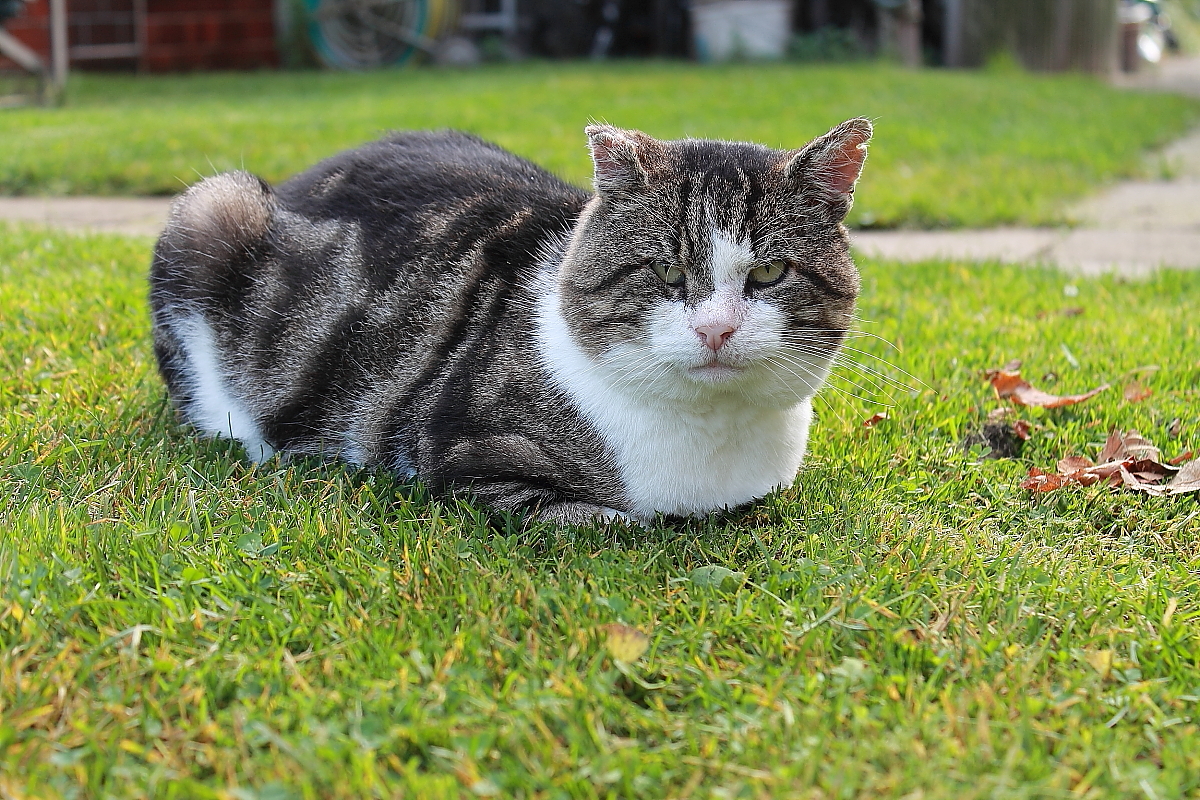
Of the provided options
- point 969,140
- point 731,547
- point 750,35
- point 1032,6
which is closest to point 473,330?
point 731,547

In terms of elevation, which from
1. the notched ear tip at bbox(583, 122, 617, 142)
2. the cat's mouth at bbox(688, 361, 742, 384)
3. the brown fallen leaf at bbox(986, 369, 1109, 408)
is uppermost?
the notched ear tip at bbox(583, 122, 617, 142)

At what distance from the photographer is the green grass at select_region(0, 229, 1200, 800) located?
167 centimetres

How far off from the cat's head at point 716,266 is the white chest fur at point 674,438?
5 cm

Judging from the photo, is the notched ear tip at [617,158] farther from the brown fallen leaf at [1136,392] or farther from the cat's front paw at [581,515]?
the brown fallen leaf at [1136,392]

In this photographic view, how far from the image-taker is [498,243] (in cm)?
280

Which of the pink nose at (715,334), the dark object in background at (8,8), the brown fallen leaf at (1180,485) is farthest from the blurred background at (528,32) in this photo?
the pink nose at (715,334)

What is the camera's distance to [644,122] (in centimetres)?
816

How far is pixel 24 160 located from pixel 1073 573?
6380 mm

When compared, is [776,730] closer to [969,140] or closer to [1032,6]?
[969,140]

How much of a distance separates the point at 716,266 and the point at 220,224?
1.55 meters

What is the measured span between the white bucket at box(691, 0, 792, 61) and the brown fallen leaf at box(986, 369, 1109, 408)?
10.7 metres

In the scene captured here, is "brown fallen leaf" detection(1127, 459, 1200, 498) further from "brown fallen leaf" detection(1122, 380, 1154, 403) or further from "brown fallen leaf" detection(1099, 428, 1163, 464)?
"brown fallen leaf" detection(1122, 380, 1154, 403)

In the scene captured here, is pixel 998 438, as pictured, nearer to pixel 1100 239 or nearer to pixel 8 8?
pixel 1100 239

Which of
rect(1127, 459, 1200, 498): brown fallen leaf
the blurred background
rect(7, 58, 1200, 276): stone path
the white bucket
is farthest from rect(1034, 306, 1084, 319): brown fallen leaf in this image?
the white bucket
